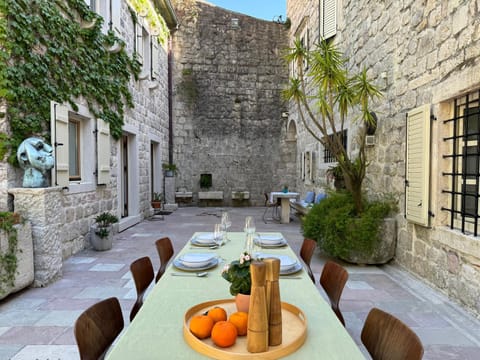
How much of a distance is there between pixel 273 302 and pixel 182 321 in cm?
42

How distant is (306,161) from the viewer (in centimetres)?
839

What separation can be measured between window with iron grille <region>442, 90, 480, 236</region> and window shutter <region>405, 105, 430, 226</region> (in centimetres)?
17

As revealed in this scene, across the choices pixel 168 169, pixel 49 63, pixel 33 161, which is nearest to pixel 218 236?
pixel 33 161

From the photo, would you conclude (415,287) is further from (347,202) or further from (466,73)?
(466,73)

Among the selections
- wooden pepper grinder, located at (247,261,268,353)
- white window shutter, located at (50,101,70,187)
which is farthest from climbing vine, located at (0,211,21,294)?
wooden pepper grinder, located at (247,261,268,353)

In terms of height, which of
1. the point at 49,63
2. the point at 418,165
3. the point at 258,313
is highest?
the point at 49,63

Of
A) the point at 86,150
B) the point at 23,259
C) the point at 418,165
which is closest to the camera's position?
the point at 23,259

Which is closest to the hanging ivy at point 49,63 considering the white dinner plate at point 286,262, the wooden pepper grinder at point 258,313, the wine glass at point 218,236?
the wine glass at point 218,236

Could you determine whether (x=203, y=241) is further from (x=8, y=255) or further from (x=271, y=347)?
(x=8, y=255)

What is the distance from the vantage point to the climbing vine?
9.01ft

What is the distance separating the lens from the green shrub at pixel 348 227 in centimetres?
378

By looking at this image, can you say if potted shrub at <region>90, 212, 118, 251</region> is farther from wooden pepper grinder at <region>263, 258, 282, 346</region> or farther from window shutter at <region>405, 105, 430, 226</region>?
wooden pepper grinder at <region>263, 258, 282, 346</region>

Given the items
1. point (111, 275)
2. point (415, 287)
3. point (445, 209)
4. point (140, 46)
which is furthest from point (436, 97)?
point (140, 46)

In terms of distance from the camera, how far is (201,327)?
3.38ft
